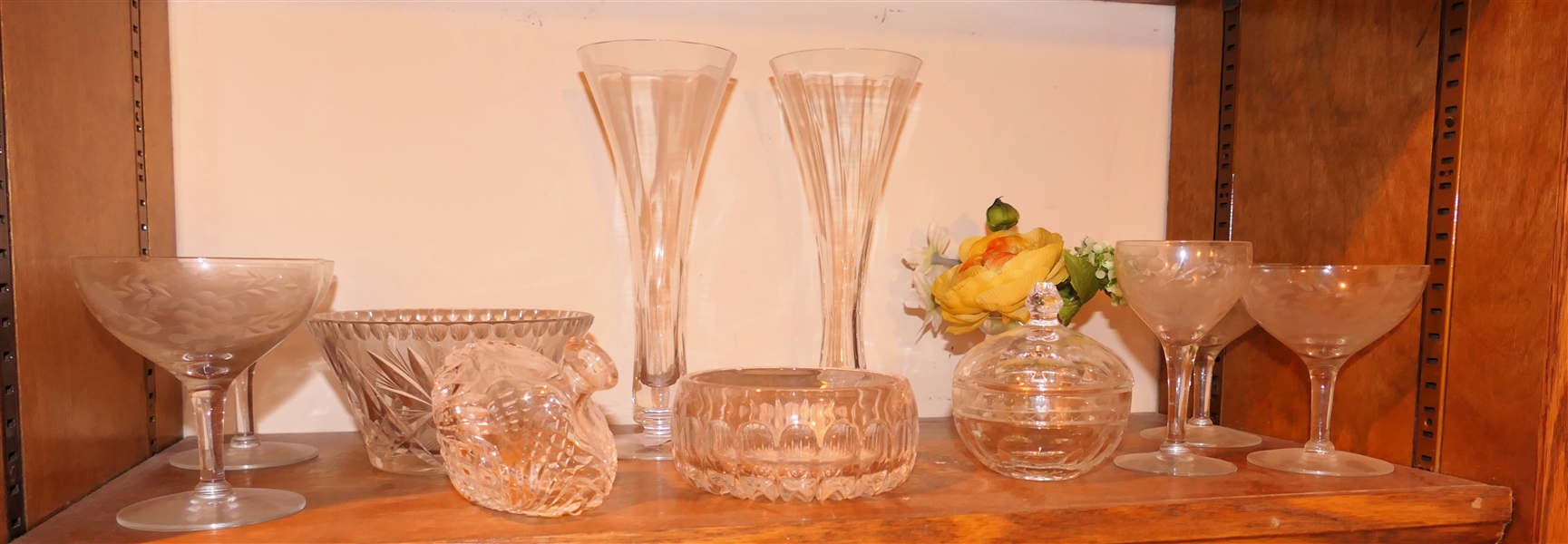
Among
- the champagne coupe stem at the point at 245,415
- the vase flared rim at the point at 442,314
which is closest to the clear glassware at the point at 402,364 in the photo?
the vase flared rim at the point at 442,314

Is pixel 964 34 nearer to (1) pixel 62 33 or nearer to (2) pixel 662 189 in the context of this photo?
(2) pixel 662 189

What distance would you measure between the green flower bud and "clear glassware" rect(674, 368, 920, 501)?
1.16 ft

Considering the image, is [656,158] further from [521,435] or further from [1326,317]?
[1326,317]

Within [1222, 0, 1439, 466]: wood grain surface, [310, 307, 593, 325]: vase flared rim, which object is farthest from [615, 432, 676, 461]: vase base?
[1222, 0, 1439, 466]: wood grain surface

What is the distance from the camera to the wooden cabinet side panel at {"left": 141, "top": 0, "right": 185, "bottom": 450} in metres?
0.86

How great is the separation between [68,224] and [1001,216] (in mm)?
772

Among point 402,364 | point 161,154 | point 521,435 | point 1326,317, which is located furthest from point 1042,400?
point 161,154

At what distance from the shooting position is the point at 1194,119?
1072 mm

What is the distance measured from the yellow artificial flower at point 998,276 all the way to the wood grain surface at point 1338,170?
232 mm

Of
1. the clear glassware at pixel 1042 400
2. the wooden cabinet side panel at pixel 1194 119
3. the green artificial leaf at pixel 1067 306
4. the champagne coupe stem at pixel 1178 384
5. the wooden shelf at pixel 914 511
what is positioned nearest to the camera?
the wooden shelf at pixel 914 511

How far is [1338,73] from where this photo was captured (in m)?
0.89

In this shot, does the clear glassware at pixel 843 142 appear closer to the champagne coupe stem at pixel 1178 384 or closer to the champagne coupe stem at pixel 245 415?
the champagne coupe stem at pixel 1178 384

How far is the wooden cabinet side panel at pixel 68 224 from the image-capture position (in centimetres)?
63

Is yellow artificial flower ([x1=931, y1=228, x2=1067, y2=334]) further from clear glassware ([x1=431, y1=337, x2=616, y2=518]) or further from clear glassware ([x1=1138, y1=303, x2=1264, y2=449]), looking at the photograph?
clear glassware ([x1=431, y1=337, x2=616, y2=518])
